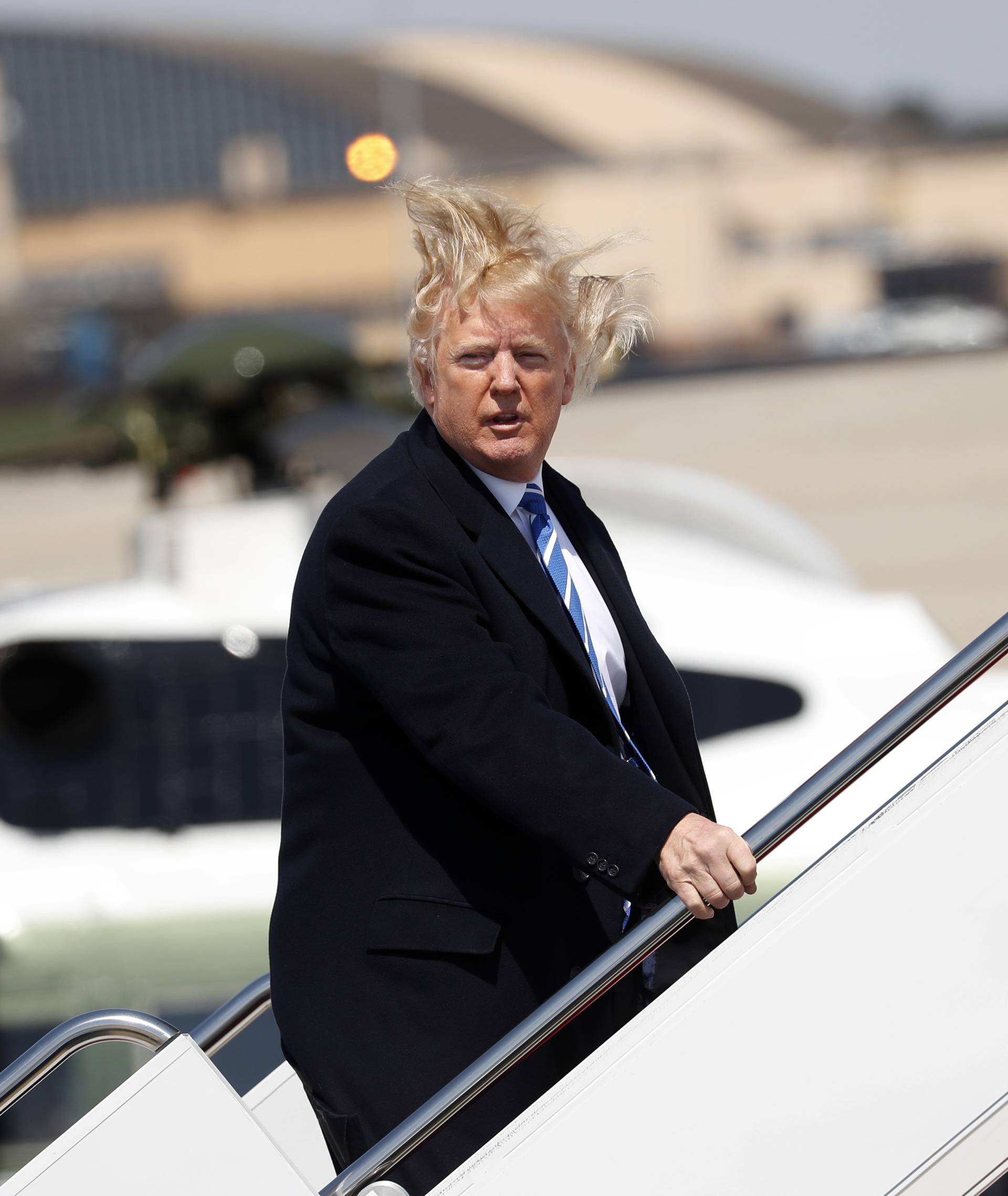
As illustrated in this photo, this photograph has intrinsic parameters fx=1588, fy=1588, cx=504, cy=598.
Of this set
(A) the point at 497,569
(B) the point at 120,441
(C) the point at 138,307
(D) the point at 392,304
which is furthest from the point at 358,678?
(C) the point at 138,307

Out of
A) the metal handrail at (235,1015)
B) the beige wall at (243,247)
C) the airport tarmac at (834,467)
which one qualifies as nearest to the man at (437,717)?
the metal handrail at (235,1015)

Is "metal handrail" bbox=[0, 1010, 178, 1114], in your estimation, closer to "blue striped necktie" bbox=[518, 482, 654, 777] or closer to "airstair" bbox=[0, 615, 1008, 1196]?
"airstair" bbox=[0, 615, 1008, 1196]

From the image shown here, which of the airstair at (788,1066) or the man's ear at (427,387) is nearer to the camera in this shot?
the airstair at (788,1066)

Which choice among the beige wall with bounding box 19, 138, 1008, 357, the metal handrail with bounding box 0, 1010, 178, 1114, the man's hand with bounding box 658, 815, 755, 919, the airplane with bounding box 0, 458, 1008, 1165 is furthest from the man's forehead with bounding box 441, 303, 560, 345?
the beige wall with bounding box 19, 138, 1008, 357

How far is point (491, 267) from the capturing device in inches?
69.7

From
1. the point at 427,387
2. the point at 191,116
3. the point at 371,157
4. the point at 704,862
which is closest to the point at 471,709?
the point at 704,862

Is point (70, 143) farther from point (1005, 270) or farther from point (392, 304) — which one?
point (1005, 270)

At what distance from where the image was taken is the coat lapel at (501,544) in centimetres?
176

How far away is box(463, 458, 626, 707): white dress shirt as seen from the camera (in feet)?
6.04

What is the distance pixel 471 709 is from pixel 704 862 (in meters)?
0.29

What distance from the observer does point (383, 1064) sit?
5.90 ft

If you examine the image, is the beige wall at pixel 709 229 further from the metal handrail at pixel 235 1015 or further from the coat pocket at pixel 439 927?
the coat pocket at pixel 439 927

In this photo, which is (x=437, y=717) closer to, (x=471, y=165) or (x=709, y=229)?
(x=471, y=165)

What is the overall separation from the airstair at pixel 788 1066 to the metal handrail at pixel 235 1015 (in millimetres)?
709
